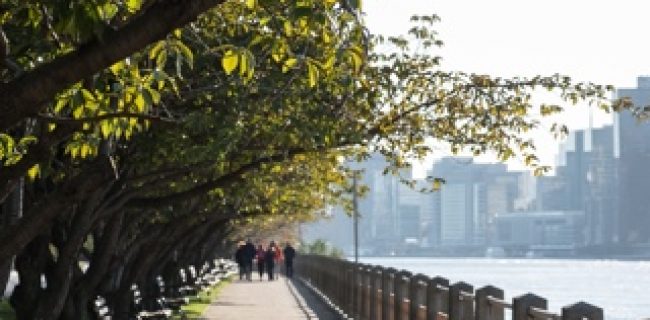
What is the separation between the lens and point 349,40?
11383 millimetres

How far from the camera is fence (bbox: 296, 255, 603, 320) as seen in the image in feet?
35.7

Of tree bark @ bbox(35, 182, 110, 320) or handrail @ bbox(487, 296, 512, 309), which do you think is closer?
handrail @ bbox(487, 296, 512, 309)

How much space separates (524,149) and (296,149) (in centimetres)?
361

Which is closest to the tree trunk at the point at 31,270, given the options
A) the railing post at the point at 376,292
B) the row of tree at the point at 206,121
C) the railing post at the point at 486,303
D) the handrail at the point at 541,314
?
the row of tree at the point at 206,121

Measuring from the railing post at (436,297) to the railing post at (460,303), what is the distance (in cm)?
54

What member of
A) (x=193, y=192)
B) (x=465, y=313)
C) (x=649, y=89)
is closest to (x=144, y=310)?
(x=193, y=192)

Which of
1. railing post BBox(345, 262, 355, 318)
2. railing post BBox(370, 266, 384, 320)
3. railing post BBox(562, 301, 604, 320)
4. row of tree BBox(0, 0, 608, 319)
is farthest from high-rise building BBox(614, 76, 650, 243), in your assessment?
railing post BBox(562, 301, 604, 320)

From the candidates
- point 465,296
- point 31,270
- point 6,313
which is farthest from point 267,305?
point 465,296

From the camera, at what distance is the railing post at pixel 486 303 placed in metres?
12.6

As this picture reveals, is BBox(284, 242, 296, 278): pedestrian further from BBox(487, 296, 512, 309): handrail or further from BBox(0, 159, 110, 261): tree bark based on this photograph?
BBox(487, 296, 512, 309): handrail

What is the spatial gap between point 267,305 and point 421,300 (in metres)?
19.9

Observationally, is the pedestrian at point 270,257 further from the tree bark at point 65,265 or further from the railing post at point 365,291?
the tree bark at point 65,265

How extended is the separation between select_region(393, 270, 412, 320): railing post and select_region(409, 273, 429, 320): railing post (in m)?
0.71

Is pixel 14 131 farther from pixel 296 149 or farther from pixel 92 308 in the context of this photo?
pixel 92 308
